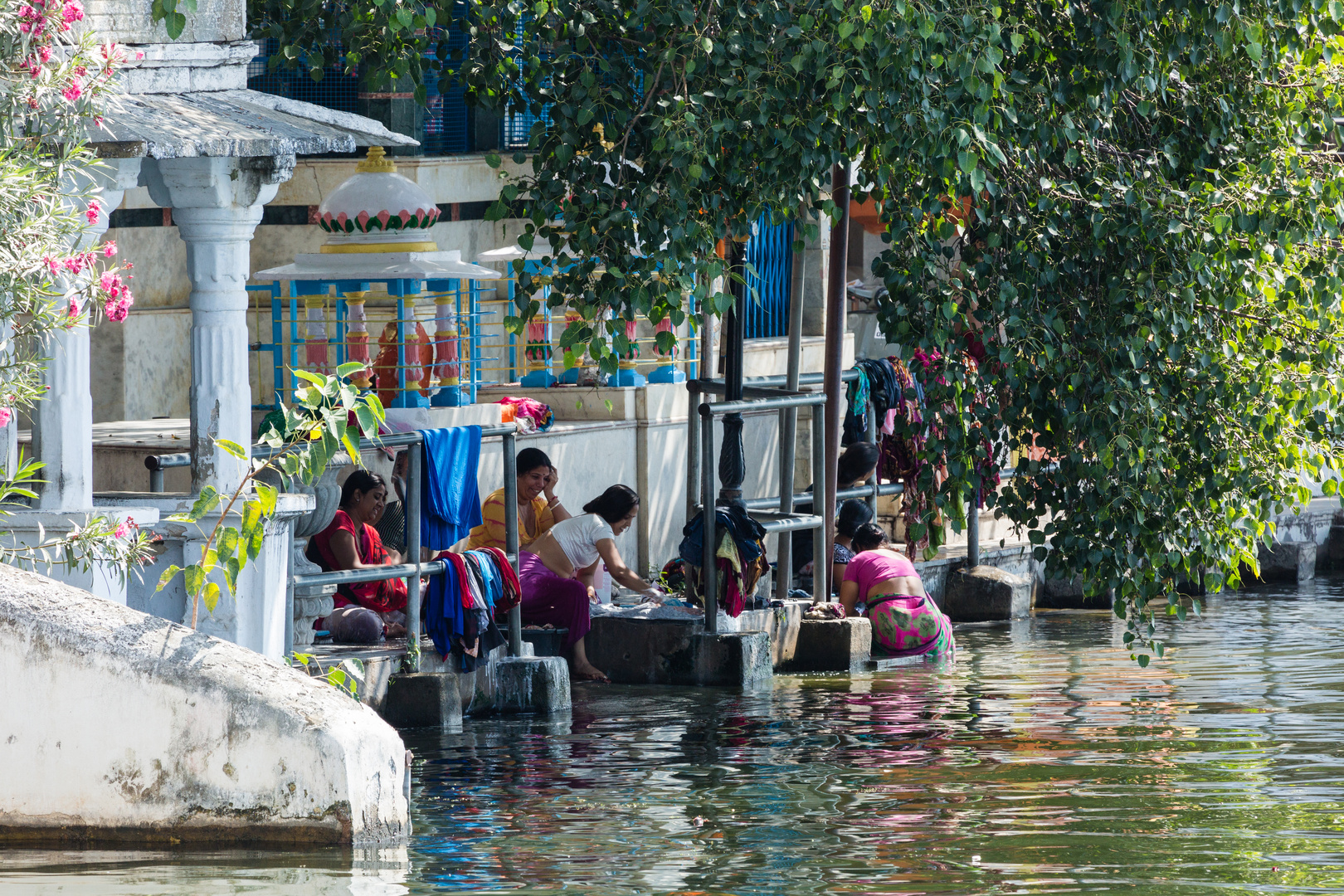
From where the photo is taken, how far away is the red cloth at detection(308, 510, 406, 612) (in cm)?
1176

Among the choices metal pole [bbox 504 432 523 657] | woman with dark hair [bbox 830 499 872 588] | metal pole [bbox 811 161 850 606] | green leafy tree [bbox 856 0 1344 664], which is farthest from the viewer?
woman with dark hair [bbox 830 499 872 588]

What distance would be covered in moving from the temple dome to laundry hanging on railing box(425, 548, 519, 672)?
369cm

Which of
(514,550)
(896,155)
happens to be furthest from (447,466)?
(896,155)

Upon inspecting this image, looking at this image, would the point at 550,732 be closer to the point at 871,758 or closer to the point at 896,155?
the point at 871,758

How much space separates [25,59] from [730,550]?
236 inches

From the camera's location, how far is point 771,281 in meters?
18.6

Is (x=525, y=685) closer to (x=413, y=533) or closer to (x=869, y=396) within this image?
(x=413, y=533)

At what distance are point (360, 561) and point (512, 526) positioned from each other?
0.85 meters

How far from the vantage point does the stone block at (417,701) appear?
1145cm

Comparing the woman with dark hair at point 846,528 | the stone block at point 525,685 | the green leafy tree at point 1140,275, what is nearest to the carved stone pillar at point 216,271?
the green leafy tree at point 1140,275

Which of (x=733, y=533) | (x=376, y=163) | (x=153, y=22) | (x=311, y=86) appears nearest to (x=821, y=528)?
(x=733, y=533)

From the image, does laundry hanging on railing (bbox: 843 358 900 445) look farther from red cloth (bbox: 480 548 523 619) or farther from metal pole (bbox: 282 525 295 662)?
metal pole (bbox: 282 525 295 662)

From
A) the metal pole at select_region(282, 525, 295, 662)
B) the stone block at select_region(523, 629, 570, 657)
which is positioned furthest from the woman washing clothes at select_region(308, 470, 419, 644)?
the metal pole at select_region(282, 525, 295, 662)

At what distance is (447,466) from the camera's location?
11.8 meters
